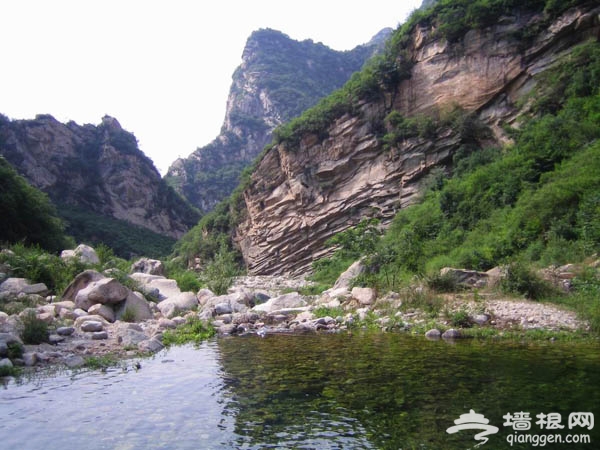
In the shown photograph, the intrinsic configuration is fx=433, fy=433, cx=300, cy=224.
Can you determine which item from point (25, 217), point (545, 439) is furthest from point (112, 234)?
point (545, 439)

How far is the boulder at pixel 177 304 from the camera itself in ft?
54.7

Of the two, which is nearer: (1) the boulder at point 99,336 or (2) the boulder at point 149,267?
(1) the boulder at point 99,336

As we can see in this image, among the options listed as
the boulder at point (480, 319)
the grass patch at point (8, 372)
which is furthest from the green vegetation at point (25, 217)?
the boulder at point (480, 319)

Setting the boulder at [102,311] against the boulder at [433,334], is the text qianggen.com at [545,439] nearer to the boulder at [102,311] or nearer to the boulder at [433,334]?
the boulder at [433,334]

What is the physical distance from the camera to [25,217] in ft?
87.9

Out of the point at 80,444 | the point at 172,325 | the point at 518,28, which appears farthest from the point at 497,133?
the point at 80,444

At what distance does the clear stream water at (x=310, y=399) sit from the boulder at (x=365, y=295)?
22.4 ft

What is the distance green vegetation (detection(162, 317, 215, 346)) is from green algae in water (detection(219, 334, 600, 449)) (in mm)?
2495

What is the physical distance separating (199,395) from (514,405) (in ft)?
15.1

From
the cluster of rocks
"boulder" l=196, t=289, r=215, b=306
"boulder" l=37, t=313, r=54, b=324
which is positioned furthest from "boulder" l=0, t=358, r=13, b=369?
"boulder" l=196, t=289, r=215, b=306

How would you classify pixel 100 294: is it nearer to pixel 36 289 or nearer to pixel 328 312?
pixel 36 289

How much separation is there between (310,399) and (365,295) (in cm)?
1052

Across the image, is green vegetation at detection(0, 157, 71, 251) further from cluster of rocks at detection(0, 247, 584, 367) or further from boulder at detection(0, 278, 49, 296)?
boulder at detection(0, 278, 49, 296)

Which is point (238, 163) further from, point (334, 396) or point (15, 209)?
point (334, 396)
